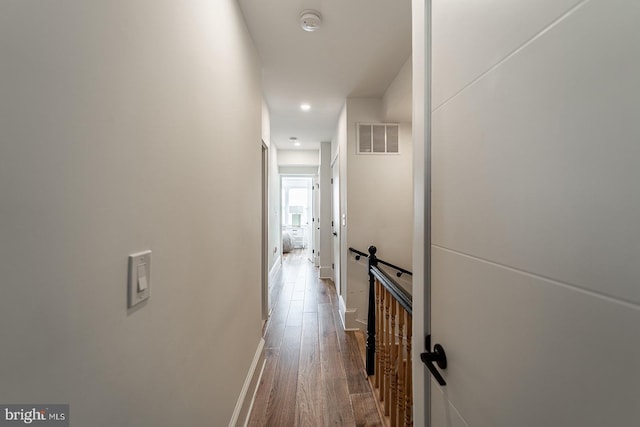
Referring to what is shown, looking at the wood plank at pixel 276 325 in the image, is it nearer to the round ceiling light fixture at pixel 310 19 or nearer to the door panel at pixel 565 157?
the door panel at pixel 565 157

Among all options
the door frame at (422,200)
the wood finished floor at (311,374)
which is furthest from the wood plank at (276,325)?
the door frame at (422,200)

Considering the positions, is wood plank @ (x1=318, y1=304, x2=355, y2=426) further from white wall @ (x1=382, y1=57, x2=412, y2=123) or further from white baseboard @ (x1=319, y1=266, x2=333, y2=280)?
white wall @ (x1=382, y1=57, x2=412, y2=123)

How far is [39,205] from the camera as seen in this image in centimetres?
44

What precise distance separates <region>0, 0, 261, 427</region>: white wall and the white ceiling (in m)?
0.81

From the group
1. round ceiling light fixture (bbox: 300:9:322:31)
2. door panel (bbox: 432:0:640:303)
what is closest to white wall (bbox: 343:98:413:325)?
round ceiling light fixture (bbox: 300:9:322:31)

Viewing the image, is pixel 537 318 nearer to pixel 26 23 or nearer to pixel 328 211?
pixel 26 23

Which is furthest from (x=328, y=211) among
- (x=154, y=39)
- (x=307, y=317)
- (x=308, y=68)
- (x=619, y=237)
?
(x=619, y=237)

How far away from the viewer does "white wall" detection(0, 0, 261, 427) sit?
416mm

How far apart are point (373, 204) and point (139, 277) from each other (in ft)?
9.13

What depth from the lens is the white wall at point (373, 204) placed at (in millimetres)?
3223

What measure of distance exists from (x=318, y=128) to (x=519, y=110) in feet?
13.7

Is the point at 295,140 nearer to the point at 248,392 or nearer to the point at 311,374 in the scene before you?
the point at 311,374

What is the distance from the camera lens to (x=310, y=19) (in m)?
1.83

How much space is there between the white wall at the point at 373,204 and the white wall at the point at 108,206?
2.15m
